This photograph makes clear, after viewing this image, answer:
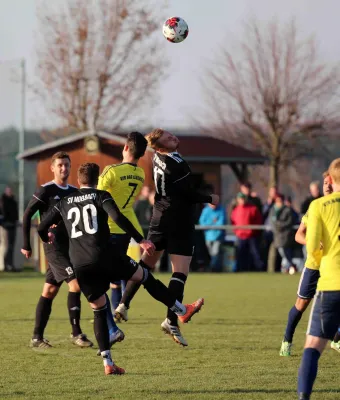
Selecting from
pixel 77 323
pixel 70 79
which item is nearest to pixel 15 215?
pixel 70 79

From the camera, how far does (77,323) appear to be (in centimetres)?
1074

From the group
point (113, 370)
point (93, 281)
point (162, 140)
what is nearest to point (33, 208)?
point (162, 140)

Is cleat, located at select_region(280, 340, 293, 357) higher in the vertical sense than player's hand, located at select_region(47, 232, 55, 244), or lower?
lower

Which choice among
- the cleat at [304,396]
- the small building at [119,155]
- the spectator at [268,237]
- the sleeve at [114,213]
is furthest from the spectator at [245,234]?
the cleat at [304,396]

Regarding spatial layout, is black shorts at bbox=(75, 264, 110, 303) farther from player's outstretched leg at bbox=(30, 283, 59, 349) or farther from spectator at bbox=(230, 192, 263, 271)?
spectator at bbox=(230, 192, 263, 271)

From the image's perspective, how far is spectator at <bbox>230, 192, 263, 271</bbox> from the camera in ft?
79.4

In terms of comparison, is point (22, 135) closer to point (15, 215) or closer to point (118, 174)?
point (15, 215)

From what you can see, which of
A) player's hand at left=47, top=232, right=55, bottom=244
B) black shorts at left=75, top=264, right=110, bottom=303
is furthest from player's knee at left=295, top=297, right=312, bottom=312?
player's hand at left=47, top=232, right=55, bottom=244

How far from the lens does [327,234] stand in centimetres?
677

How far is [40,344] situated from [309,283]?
282 cm

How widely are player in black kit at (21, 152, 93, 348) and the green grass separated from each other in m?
0.23

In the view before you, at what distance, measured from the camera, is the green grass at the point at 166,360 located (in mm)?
7910

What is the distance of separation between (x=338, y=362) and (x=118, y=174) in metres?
2.78

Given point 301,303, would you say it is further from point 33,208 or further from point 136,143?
point 33,208
